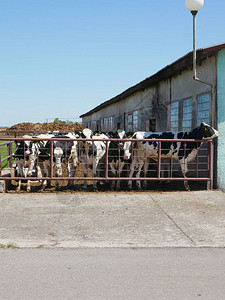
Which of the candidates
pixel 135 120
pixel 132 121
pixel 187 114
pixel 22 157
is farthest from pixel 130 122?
pixel 22 157

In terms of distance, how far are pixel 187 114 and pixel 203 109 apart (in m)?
1.27

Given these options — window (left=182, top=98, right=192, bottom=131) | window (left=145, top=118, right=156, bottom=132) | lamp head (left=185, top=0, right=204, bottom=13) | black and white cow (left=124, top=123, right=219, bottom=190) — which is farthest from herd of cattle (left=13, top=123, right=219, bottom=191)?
window (left=145, top=118, right=156, bottom=132)

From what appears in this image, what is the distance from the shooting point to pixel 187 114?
11.6 meters

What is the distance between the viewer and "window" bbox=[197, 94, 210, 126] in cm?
1008

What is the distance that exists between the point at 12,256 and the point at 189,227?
10.00 ft

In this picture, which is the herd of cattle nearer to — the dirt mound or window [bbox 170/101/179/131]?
window [bbox 170/101/179/131]

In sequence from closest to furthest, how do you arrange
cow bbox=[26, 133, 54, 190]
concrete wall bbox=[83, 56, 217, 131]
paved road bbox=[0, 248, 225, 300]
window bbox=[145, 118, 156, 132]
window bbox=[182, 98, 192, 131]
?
paved road bbox=[0, 248, 225, 300] → cow bbox=[26, 133, 54, 190] → concrete wall bbox=[83, 56, 217, 131] → window bbox=[182, 98, 192, 131] → window bbox=[145, 118, 156, 132]

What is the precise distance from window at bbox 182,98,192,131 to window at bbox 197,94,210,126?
0.71 metres

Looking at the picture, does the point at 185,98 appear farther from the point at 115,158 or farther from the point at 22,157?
the point at 22,157

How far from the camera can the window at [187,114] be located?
11.4 meters

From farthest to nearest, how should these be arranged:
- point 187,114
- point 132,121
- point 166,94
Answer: point 132,121 < point 166,94 < point 187,114

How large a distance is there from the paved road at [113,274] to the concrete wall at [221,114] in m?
4.68

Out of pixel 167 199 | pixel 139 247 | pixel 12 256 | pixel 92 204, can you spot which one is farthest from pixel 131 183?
pixel 12 256

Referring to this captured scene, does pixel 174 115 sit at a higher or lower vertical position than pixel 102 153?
higher
